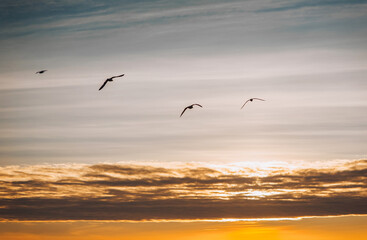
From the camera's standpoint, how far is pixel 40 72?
98812mm

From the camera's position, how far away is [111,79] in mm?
91000

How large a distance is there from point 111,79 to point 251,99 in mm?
34273

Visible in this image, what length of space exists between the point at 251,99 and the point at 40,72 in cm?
4553

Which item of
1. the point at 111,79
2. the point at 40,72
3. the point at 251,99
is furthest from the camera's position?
the point at 251,99

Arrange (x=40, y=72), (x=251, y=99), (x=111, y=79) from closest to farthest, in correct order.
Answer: (x=111, y=79), (x=40, y=72), (x=251, y=99)

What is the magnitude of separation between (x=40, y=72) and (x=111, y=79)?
1739 cm

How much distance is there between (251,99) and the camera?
110 m

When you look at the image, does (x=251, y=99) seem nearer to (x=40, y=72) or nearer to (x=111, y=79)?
(x=111, y=79)

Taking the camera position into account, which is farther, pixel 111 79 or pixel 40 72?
pixel 40 72

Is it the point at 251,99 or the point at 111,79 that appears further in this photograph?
the point at 251,99

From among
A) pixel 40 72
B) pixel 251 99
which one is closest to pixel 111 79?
pixel 40 72

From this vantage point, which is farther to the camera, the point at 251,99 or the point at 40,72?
the point at 251,99
